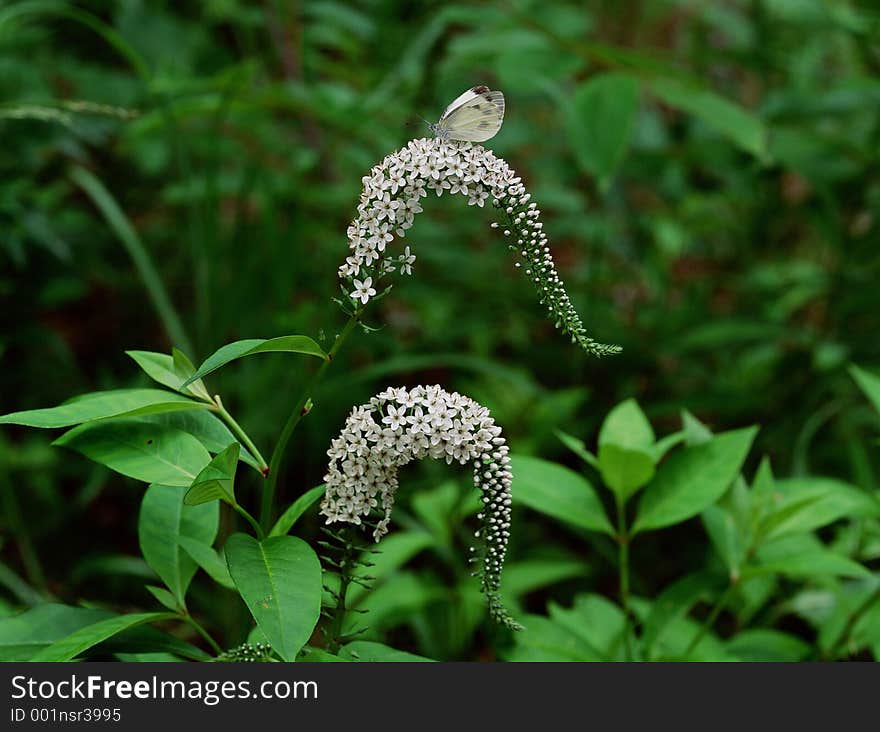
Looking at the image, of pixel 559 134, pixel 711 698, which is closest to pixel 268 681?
pixel 711 698

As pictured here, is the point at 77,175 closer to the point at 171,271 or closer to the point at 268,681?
the point at 171,271

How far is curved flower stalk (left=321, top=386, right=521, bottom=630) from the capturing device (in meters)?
0.89

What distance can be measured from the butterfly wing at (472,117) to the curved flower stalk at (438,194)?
0.05m

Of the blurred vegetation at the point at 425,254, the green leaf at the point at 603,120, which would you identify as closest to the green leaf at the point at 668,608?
the blurred vegetation at the point at 425,254

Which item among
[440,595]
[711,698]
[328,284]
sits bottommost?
[711,698]

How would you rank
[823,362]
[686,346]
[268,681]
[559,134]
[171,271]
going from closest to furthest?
[268,681], [823,362], [686,346], [171,271], [559,134]

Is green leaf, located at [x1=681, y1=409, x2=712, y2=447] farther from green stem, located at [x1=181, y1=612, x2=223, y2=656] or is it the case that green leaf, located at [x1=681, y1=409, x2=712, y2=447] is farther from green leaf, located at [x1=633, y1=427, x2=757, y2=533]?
green stem, located at [x1=181, y1=612, x2=223, y2=656]

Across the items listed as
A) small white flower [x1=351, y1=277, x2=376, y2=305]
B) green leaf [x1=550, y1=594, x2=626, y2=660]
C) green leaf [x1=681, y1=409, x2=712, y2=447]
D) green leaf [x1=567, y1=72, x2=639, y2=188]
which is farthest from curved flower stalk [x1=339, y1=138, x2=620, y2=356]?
green leaf [x1=567, y1=72, x2=639, y2=188]

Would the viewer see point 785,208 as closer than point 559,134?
Yes

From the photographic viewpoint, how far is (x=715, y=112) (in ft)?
6.50

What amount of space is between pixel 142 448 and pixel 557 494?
65 cm

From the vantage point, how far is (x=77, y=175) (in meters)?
2.41

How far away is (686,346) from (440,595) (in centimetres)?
120

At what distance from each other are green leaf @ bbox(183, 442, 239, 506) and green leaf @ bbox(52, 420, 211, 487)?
4 cm
